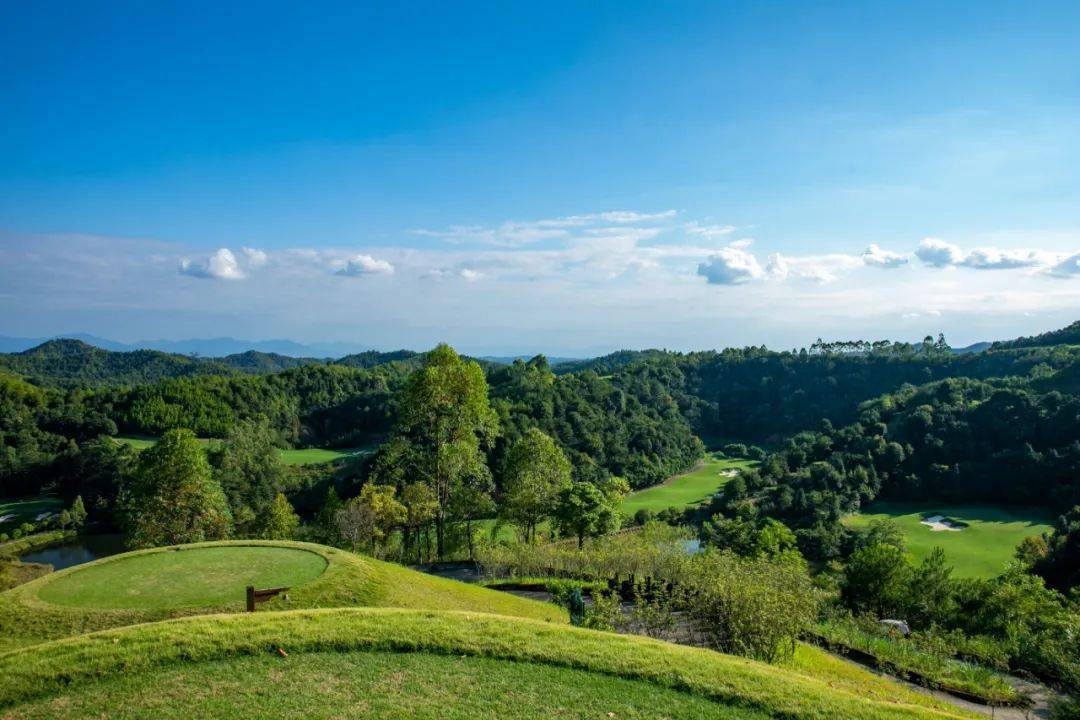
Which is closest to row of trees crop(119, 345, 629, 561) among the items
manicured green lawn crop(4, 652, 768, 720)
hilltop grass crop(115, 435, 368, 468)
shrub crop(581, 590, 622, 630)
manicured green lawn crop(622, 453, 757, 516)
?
shrub crop(581, 590, 622, 630)

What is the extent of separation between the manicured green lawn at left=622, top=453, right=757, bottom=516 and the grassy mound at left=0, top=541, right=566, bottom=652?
167 ft

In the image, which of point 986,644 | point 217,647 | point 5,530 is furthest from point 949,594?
point 5,530

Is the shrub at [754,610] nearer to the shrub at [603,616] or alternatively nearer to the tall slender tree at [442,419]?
the shrub at [603,616]

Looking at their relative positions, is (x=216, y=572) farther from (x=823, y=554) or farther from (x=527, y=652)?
(x=823, y=554)

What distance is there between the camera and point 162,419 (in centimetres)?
10494

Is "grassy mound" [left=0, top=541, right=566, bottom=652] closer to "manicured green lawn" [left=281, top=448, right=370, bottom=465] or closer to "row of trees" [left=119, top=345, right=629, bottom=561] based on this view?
"row of trees" [left=119, top=345, right=629, bottom=561]

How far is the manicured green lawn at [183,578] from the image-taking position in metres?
18.1

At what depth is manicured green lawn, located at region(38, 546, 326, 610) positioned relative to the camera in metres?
18.1

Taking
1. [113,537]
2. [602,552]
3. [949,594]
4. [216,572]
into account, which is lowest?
[113,537]

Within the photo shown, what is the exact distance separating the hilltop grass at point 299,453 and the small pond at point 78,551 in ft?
71.5

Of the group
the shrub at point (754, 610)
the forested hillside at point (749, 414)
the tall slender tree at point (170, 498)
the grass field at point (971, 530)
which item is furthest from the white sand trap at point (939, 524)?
the tall slender tree at point (170, 498)

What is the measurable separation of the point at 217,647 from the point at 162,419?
359 feet

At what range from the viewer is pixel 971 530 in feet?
193

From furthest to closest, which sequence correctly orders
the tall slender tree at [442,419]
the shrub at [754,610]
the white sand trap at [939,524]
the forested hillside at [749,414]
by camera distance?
1. the forested hillside at [749,414]
2. the white sand trap at [939,524]
3. the tall slender tree at [442,419]
4. the shrub at [754,610]
